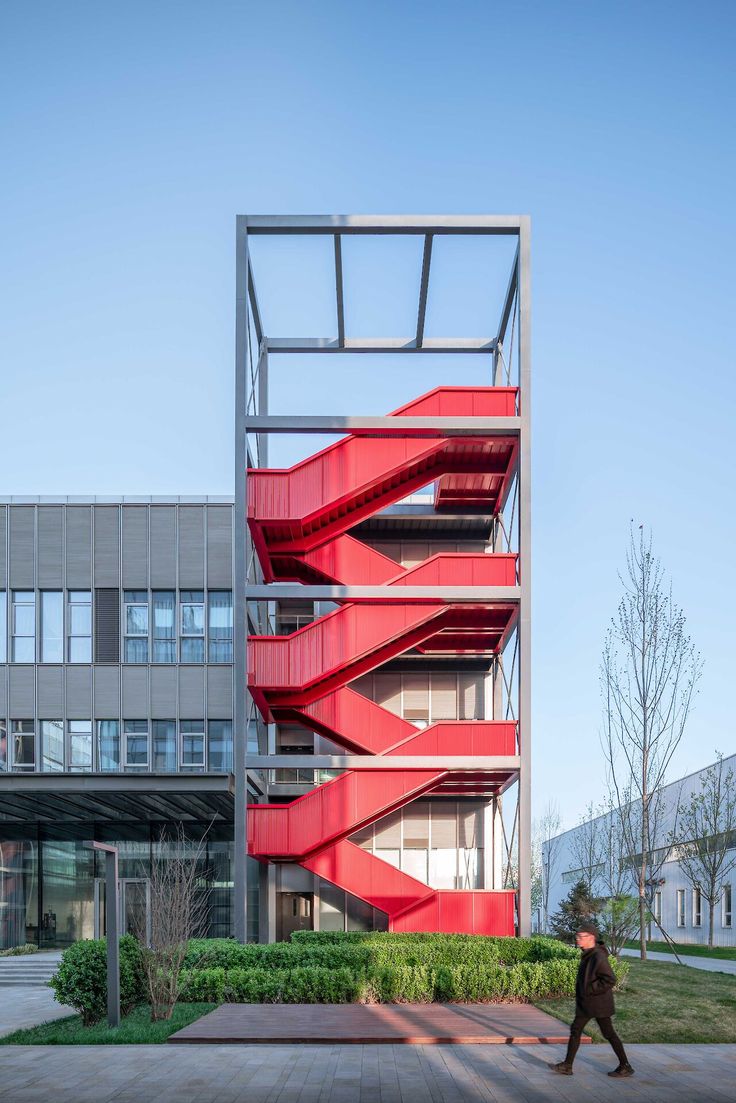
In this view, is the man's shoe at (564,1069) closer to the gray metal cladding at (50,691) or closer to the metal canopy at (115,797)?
the metal canopy at (115,797)

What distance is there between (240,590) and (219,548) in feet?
25.7

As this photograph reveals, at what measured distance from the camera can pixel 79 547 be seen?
118 ft

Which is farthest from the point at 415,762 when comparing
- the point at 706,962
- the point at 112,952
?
the point at 706,962

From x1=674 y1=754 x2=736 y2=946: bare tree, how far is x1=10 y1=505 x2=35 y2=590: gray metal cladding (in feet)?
91.2

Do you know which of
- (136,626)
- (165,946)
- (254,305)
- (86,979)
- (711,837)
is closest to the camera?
(86,979)

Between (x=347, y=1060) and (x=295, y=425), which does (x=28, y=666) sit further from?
(x=347, y=1060)

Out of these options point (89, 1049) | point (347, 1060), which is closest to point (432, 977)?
point (347, 1060)

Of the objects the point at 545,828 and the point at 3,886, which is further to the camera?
the point at 545,828

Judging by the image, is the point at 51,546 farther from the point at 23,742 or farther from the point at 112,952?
the point at 112,952

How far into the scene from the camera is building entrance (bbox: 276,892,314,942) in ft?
107

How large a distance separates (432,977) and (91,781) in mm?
11657

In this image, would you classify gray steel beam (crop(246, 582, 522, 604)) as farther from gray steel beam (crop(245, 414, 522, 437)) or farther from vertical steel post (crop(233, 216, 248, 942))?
gray steel beam (crop(245, 414, 522, 437))

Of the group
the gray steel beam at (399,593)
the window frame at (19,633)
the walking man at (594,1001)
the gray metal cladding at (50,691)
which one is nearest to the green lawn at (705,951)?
the gray steel beam at (399,593)

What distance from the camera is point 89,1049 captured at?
1541 cm
